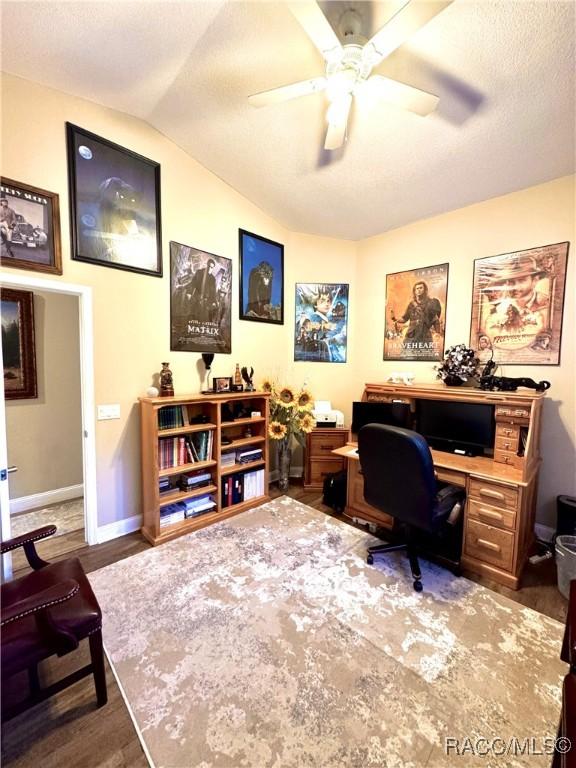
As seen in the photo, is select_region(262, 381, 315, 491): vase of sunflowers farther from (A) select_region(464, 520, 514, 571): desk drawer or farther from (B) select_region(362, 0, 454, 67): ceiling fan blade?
(B) select_region(362, 0, 454, 67): ceiling fan blade

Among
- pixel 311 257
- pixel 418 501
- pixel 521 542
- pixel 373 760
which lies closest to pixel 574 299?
pixel 521 542

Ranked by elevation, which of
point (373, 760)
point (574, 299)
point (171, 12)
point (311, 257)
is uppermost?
point (171, 12)

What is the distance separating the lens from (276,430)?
3.39 m

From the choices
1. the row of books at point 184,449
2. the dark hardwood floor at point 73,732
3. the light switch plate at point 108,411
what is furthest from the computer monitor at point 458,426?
the light switch plate at point 108,411

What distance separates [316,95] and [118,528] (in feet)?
12.4

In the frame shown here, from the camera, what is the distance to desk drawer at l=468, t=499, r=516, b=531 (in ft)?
6.66

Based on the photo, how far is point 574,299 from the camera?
2484 millimetres

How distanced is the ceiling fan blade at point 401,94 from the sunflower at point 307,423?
8.91ft

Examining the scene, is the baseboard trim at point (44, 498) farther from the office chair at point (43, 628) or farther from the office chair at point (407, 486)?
the office chair at point (407, 486)

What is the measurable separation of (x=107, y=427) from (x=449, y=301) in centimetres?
359

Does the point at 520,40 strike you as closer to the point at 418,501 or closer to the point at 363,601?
the point at 418,501

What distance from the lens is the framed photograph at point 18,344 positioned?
279 centimetres

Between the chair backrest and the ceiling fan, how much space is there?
1.97m

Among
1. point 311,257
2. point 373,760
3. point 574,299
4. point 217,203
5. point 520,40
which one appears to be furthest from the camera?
point 311,257
